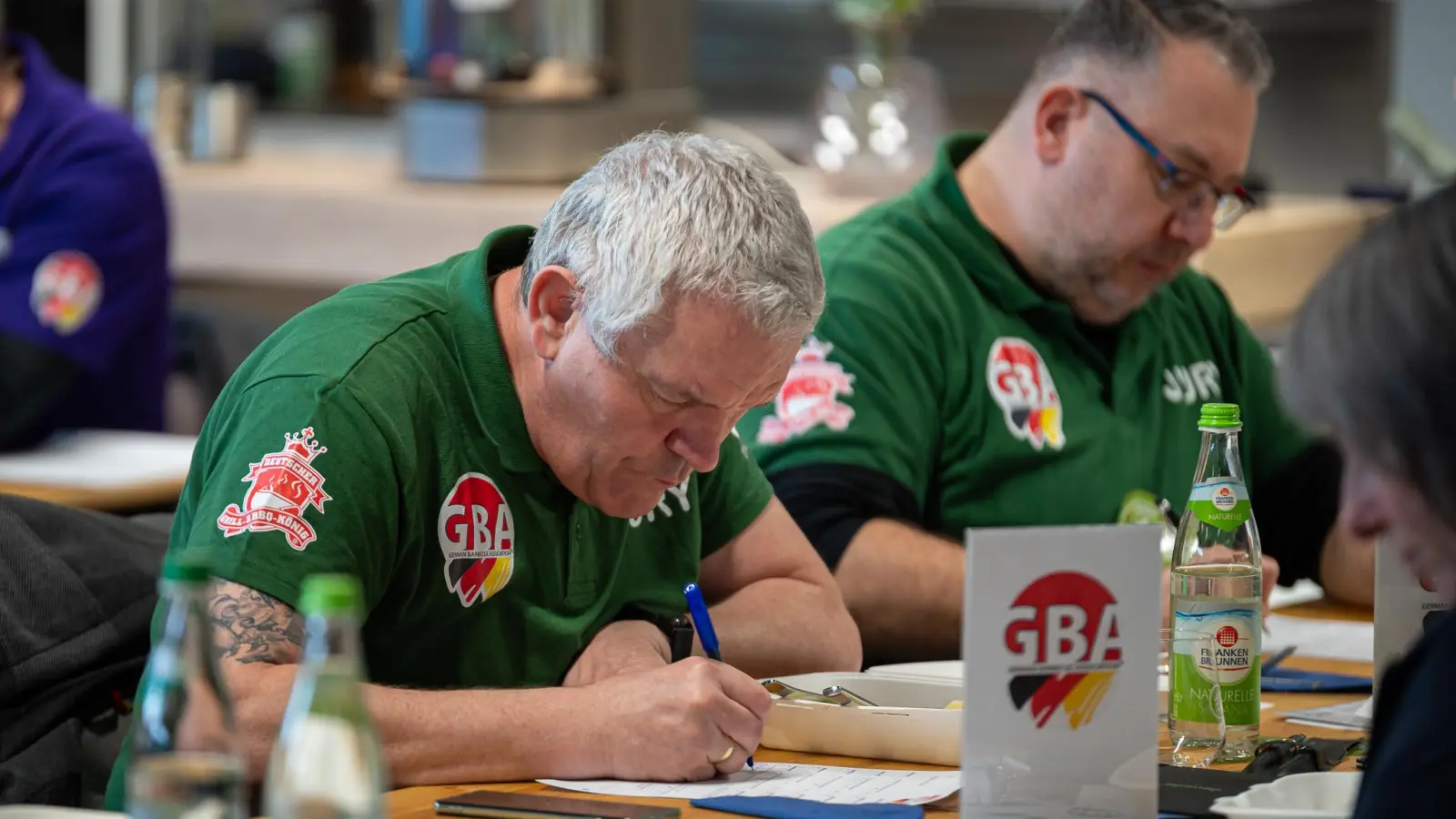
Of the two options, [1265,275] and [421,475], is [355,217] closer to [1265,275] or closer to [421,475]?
[1265,275]

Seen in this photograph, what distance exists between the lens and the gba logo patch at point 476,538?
1737mm

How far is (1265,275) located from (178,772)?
287 centimetres

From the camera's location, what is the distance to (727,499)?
208 centimetres

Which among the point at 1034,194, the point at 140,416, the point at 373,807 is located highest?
the point at 1034,194

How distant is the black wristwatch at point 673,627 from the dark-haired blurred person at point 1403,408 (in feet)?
2.70

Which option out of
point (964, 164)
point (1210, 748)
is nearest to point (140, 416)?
point (964, 164)

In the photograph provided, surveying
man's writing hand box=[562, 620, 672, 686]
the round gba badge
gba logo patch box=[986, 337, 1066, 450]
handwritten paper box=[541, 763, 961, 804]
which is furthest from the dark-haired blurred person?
the round gba badge

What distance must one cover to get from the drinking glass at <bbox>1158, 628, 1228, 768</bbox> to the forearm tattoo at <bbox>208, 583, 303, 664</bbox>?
73 cm

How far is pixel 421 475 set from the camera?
5.59ft

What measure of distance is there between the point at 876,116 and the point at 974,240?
1278 mm

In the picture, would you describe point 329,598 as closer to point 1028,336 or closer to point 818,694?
point 818,694

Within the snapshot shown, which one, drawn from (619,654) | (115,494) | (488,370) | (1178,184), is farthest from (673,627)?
(115,494)

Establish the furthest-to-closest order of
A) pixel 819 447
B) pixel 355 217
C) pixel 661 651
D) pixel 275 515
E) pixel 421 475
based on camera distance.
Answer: pixel 355 217
pixel 819 447
pixel 661 651
pixel 421 475
pixel 275 515

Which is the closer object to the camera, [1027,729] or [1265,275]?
[1027,729]
